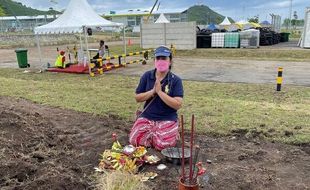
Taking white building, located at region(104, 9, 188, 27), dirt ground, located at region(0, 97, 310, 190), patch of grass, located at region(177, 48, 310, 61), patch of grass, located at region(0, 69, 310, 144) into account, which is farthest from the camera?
white building, located at region(104, 9, 188, 27)

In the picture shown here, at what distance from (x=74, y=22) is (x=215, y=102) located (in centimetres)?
724

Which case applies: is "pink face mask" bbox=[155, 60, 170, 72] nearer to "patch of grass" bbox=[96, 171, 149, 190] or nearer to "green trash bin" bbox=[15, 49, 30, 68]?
"patch of grass" bbox=[96, 171, 149, 190]

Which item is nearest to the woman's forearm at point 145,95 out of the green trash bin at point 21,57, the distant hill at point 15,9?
the green trash bin at point 21,57

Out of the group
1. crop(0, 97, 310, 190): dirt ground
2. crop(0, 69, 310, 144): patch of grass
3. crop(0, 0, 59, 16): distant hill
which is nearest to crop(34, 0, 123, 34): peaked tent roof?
crop(0, 69, 310, 144): patch of grass

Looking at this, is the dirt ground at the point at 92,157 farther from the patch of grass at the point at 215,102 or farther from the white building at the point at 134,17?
the white building at the point at 134,17

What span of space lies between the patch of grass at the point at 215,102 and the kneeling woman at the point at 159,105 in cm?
120

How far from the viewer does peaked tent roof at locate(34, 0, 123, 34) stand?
1184cm

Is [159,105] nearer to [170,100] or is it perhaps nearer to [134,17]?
[170,100]

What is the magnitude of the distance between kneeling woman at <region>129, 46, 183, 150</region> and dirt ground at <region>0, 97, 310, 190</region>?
41 centimetres

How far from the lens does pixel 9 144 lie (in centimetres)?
369

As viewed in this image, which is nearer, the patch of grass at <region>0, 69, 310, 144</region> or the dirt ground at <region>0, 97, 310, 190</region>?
the dirt ground at <region>0, 97, 310, 190</region>

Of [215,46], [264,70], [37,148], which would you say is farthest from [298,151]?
[215,46]

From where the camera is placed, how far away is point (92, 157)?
3.98 m

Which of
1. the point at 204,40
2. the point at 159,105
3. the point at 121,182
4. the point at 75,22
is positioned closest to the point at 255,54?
the point at 204,40
